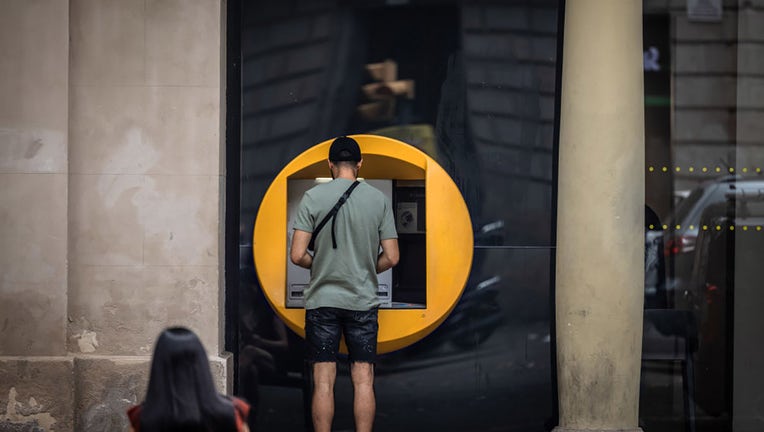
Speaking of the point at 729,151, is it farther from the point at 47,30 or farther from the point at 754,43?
the point at 47,30

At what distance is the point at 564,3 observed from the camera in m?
7.19

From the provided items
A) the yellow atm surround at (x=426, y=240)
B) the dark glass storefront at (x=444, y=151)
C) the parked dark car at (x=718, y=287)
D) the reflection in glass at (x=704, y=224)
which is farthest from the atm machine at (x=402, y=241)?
the parked dark car at (x=718, y=287)

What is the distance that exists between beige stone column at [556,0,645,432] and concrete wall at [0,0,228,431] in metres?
2.13

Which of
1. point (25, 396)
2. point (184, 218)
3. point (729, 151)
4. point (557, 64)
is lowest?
point (25, 396)

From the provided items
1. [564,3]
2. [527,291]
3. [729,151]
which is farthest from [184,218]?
[729,151]

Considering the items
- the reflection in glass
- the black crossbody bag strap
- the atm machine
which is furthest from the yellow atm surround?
the reflection in glass

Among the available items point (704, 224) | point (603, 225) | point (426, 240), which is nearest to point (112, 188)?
point (426, 240)

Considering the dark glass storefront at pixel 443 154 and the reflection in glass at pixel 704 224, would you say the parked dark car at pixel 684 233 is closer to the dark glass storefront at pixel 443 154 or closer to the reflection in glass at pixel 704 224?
the reflection in glass at pixel 704 224

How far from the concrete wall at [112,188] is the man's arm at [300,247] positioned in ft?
2.57

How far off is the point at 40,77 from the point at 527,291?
3.25 metres

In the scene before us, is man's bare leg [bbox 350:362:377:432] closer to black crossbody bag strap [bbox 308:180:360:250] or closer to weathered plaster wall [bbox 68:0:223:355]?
black crossbody bag strap [bbox 308:180:360:250]

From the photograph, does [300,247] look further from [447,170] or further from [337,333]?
[447,170]

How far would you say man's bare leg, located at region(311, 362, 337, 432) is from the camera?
6391 millimetres

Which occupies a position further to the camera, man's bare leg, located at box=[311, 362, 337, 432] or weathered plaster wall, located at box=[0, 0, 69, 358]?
weathered plaster wall, located at box=[0, 0, 69, 358]
